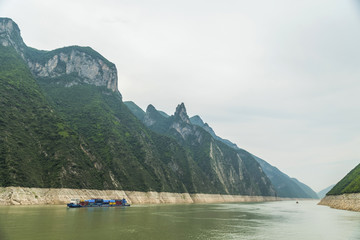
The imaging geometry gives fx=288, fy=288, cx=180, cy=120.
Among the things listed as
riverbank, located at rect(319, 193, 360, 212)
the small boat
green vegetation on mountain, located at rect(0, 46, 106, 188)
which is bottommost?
the small boat

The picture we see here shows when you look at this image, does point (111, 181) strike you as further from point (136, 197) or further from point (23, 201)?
point (23, 201)

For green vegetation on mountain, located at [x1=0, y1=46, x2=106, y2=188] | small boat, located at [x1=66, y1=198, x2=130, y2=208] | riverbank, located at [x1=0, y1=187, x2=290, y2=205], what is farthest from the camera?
green vegetation on mountain, located at [x1=0, y1=46, x2=106, y2=188]

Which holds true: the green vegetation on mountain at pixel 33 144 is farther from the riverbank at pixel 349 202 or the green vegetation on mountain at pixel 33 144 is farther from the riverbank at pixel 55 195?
the riverbank at pixel 349 202

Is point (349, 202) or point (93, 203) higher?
point (349, 202)

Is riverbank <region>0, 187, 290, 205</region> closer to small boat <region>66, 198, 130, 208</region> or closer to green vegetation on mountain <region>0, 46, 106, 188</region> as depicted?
green vegetation on mountain <region>0, 46, 106, 188</region>

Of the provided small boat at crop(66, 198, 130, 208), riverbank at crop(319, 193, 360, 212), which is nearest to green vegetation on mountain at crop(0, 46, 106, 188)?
small boat at crop(66, 198, 130, 208)

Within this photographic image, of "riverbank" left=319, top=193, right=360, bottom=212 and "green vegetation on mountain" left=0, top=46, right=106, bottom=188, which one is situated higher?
"green vegetation on mountain" left=0, top=46, right=106, bottom=188

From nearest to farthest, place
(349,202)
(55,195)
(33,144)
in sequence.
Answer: (55,195)
(349,202)
(33,144)

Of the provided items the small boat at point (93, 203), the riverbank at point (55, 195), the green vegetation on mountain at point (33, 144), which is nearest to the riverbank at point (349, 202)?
the small boat at point (93, 203)

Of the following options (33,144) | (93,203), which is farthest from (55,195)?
→ (33,144)

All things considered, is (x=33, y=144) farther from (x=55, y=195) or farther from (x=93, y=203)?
(x=93, y=203)

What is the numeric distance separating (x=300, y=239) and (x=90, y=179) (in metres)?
105

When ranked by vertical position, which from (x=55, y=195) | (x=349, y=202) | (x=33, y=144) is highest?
(x=33, y=144)

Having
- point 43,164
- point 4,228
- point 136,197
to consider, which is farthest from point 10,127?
point 4,228
